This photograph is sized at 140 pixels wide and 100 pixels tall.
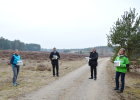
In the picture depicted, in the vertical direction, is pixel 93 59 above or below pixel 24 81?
above

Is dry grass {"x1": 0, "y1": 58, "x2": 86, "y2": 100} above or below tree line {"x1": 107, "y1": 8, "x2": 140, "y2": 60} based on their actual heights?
below

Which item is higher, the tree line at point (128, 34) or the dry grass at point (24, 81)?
the tree line at point (128, 34)

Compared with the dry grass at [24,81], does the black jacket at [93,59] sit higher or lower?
higher

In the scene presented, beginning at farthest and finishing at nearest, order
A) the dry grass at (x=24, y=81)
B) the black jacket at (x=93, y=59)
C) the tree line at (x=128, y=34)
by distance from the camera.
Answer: the tree line at (x=128, y=34) < the black jacket at (x=93, y=59) < the dry grass at (x=24, y=81)

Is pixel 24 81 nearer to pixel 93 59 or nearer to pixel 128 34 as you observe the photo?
pixel 93 59

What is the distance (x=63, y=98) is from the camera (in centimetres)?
971

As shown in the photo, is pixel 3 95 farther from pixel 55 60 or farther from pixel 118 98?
pixel 55 60

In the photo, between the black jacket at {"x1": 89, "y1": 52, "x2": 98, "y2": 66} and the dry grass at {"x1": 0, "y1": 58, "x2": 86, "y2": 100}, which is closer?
the dry grass at {"x1": 0, "y1": 58, "x2": 86, "y2": 100}

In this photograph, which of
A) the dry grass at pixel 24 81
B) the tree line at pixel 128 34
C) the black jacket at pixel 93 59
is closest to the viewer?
the dry grass at pixel 24 81

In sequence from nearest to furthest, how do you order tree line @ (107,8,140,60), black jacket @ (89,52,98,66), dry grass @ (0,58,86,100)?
1. dry grass @ (0,58,86,100)
2. black jacket @ (89,52,98,66)
3. tree line @ (107,8,140,60)

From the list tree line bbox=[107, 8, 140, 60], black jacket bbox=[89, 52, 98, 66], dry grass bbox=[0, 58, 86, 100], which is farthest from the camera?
tree line bbox=[107, 8, 140, 60]

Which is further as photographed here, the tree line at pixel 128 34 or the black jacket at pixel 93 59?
the tree line at pixel 128 34

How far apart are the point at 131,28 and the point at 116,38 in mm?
1745

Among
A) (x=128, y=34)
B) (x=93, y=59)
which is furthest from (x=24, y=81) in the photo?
(x=128, y=34)
